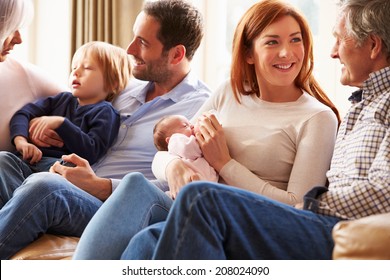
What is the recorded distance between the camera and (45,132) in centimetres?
268

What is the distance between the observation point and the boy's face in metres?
2.80

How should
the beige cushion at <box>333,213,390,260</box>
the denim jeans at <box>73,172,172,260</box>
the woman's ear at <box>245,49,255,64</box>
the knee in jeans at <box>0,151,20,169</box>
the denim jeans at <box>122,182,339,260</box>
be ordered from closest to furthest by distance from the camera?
the beige cushion at <box>333,213,390,260</box> < the denim jeans at <box>122,182,339,260</box> < the denim jeans at <box>73,172,172,260</box> < the woman's ear at <box>245,49,255,64</box> < the knee in jeans at <box>0,151,20,169</box>

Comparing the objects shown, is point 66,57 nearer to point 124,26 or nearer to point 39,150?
point 124,26

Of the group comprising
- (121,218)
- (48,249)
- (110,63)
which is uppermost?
(110,63)

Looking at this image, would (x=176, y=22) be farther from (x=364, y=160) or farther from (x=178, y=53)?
(x=364, y=160)

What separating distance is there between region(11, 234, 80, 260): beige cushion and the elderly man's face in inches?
39.6

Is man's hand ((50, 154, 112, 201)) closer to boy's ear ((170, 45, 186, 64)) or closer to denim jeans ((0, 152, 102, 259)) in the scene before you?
denim jeans ((0, 152, 102, 259))

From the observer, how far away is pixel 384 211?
1.76 metres

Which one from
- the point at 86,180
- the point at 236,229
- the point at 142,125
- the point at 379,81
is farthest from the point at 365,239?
the point at 142,125

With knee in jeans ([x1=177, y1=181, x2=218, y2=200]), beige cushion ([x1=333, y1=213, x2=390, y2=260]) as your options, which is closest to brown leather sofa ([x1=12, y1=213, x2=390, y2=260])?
beige cushion ([x1=333, y1=213, x2=390, y2=260])

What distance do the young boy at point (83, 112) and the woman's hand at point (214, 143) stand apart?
1.65ft

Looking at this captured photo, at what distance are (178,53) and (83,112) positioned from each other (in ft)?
1.49

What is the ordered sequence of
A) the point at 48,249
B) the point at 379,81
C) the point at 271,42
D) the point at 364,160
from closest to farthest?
the point at 364,160, the point at 379,81, the point at 48,249, the point at 271,42
